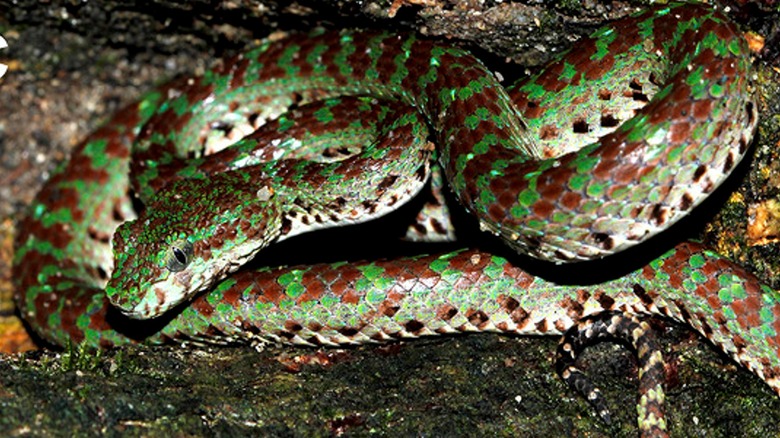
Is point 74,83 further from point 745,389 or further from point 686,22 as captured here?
point 745,389

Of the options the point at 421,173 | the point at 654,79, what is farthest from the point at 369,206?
the point at 654,79

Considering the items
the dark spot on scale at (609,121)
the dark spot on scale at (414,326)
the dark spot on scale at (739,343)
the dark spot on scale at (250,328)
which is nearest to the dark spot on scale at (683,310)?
the dark spot on scale at (739,343)

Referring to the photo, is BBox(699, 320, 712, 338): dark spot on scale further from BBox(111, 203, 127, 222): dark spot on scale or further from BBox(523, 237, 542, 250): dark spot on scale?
BBox(111, 203, 127, 222): dark spot on scale

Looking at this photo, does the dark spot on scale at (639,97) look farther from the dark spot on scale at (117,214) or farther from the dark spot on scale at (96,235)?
the dark spot on scale at (96,235)

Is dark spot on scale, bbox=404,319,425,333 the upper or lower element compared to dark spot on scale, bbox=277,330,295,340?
upper

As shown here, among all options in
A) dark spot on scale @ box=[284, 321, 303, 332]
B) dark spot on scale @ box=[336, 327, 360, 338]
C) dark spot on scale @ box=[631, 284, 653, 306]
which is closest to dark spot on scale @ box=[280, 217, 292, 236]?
dark spot on scale @ box=[284, 321, 303, 332]

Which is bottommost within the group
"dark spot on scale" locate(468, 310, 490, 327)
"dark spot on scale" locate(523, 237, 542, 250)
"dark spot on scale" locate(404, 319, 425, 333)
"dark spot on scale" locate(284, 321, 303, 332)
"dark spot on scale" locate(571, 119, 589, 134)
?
"dark spot on scale" locate(284, 321, 303, 332)

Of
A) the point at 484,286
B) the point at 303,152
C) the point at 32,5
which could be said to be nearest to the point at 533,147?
the point at 484,286
